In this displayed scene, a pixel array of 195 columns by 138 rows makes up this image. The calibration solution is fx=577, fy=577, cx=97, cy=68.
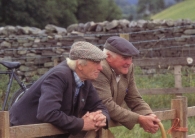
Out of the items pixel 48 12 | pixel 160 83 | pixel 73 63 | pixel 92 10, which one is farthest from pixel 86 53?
pixel 92 10

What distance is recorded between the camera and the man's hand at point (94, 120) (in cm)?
420

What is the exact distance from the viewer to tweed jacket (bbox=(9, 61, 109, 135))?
159 inches

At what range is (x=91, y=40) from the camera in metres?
14.2

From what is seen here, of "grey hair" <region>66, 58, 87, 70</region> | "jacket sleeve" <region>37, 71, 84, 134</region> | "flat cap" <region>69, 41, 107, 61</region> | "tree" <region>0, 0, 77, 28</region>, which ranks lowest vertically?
"jacket sleeve" <region>37, 71, 84, 134</region>

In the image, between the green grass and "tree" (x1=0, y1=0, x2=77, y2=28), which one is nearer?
"tree" (x1=0, y1=0, x2=77, y2=28)

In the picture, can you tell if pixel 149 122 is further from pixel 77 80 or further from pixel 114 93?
pixel 77 80

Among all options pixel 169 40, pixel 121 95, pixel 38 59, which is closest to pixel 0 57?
pixel 38 59

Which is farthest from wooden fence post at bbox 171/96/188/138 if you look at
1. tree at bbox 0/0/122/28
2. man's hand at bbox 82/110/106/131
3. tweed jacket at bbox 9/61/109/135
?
tree at bbox 0/0/122/28

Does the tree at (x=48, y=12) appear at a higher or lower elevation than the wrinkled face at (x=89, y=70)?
higher

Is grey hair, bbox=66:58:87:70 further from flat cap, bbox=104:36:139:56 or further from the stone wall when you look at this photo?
the stone wall

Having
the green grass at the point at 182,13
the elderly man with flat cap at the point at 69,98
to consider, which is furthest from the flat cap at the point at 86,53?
the green grass at the point at 182,13

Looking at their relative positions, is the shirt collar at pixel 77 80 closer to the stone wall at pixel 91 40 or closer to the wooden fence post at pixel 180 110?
the wooden fence post at pixel 180 110

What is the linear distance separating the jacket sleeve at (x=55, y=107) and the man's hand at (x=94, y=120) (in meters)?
0.06

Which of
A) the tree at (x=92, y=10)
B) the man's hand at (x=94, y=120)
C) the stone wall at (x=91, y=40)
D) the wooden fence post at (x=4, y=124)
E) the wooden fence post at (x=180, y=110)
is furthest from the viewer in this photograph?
the tree at (x=92, y=10)
